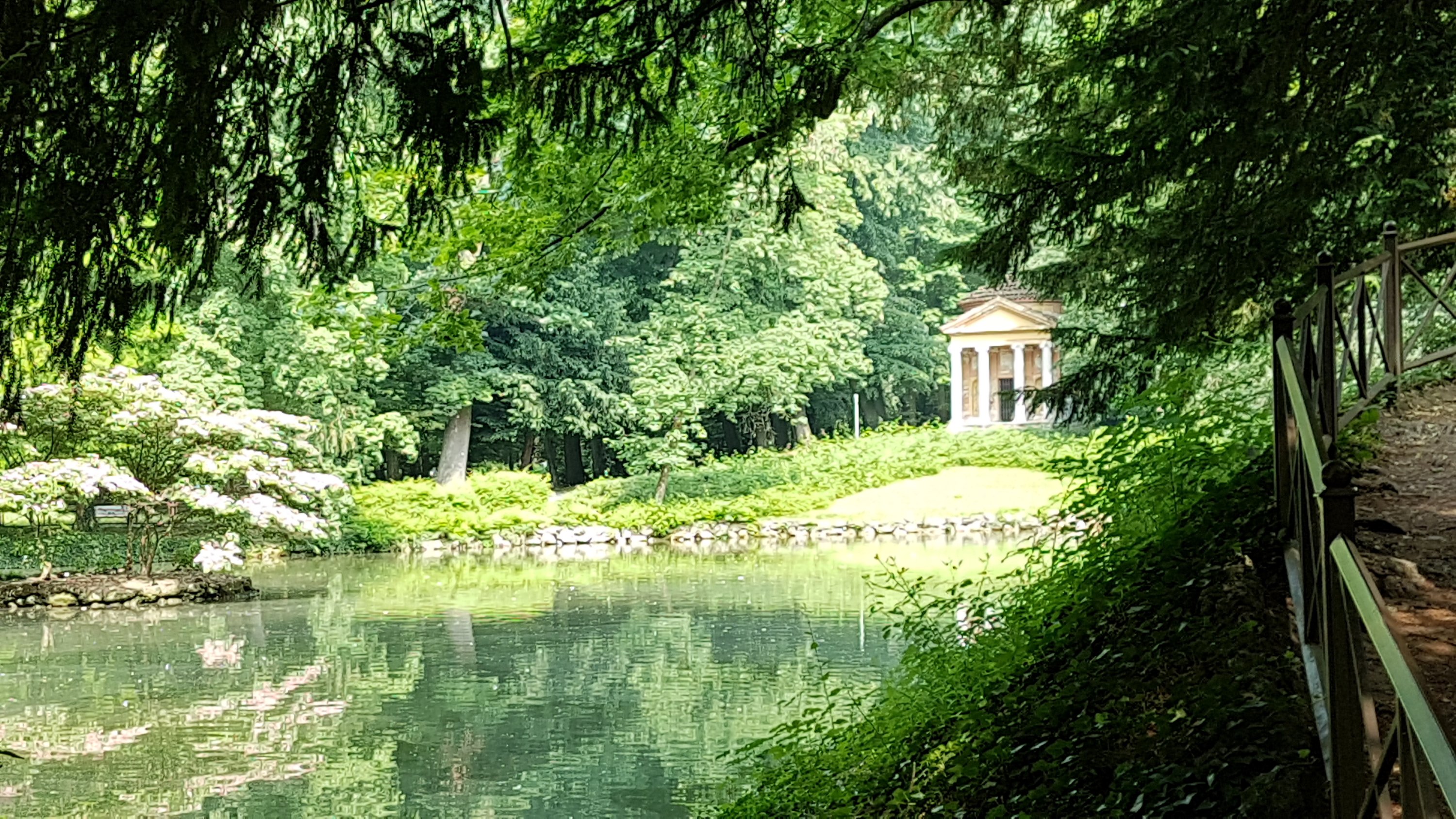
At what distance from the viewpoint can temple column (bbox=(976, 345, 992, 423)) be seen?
36.6 m

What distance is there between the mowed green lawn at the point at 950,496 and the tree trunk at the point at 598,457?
970 cm

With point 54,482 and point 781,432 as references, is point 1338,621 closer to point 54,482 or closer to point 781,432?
point 54,482

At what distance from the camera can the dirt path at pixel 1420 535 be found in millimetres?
3771

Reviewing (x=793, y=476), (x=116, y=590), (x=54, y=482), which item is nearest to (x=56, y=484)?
(x=54, y=482)

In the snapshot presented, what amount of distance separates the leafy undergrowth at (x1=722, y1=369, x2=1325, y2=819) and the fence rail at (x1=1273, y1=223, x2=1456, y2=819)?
0.76 ft

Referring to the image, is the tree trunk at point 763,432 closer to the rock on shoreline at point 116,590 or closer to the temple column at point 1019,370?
the temple column at point 1019,370

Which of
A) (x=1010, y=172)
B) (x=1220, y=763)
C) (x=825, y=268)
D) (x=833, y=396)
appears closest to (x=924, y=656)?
(x=1010, y=172)

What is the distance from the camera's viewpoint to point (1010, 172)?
7094 mm

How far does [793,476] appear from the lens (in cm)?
2919

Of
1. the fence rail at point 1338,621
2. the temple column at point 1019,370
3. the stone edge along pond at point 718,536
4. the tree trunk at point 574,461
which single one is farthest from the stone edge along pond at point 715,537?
the fence rail at point 1338,621

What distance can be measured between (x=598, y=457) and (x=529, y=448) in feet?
6.62

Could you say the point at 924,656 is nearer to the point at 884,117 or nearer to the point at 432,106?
the point at 884,117

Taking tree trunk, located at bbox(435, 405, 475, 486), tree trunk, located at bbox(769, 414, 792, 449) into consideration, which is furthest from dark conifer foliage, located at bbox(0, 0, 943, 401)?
tree trunk, located at bbox(769, 414, 792, 449)

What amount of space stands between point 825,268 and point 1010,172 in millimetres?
25762
